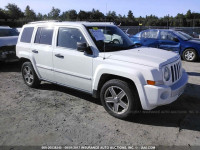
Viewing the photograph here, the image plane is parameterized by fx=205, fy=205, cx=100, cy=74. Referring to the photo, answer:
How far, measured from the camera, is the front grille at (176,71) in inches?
150

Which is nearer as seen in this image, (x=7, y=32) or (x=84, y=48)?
(x=84, y=48)

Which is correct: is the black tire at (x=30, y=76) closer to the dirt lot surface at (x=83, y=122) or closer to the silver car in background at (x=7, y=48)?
the dirt lot surface at (x=83, y=122)

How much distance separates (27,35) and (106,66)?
2960mm

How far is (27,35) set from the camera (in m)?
5.73

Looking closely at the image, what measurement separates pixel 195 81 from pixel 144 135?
3885 millimetres

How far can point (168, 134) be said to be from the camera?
3.51 metres

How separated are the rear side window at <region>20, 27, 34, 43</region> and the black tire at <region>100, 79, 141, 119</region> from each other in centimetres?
283

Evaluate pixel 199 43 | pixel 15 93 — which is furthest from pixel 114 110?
pixel 199 43

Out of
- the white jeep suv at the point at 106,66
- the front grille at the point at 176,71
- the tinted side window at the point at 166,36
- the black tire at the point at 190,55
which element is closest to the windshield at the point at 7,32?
the white jeep suv at the point at 106,66

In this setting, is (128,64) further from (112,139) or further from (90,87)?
(112,139)

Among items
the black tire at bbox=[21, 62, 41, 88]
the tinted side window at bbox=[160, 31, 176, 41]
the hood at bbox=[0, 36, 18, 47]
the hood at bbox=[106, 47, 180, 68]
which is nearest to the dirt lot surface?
the black tire at bbox=[21, 62, 41, 88]

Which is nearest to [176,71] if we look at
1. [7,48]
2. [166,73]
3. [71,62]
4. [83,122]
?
[166,73]

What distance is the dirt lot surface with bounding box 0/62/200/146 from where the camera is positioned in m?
3.36

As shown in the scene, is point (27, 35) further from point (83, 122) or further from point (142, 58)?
point (142, 58)
